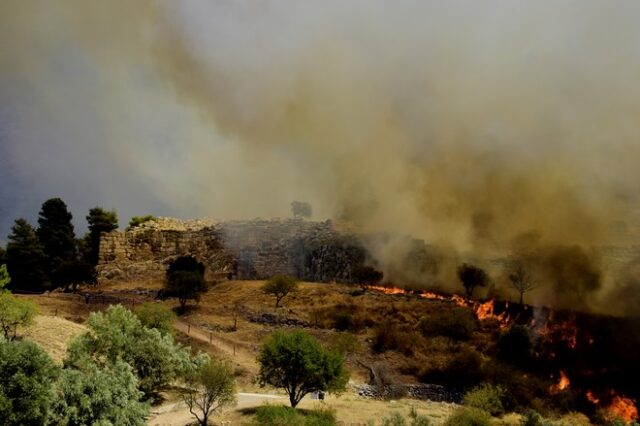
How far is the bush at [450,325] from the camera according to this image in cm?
4875

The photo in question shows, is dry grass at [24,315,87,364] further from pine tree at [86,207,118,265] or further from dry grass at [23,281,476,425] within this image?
pine tree at [86,207,118,265]

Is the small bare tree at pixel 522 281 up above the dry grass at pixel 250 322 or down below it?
above

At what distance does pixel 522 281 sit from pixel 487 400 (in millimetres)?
19790

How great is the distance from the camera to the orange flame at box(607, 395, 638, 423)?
1671 inches

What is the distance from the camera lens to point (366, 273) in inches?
Answer: 2489

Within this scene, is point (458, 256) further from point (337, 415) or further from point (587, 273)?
point (337, 415)

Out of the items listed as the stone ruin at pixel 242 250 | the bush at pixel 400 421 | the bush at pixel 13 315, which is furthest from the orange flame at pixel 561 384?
the bush at pixel 13 315

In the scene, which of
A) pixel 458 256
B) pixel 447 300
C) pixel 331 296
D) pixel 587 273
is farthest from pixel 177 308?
pixel 587 273

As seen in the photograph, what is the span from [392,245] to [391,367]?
84.2ft

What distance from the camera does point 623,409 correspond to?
42969 mm

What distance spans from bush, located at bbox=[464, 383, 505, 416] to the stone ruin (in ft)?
106

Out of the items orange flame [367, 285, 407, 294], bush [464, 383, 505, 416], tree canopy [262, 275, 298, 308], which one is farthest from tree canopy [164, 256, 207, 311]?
bush [464, 383, 505, 416]

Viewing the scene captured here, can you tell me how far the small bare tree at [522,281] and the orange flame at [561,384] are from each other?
878 cm

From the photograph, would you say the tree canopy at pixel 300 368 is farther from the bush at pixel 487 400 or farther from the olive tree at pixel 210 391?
the bush at pixel 487 400
